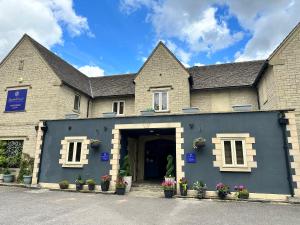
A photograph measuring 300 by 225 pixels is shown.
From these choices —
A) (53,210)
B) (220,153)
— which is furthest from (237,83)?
(53,210)

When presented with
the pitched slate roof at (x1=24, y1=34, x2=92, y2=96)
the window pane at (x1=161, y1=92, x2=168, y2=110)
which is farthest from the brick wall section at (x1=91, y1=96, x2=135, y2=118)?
the window pane at (x1=161, y1=92, x2=168, y2=110)

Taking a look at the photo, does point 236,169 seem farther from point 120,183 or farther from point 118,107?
point 118,107

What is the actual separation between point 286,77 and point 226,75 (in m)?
6.25

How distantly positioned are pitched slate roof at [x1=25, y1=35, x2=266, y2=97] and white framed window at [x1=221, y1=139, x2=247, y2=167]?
6906mm

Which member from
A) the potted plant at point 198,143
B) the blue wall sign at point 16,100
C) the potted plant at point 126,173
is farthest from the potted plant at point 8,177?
the potted plant at point 198,143

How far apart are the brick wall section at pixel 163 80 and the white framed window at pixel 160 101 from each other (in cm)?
32

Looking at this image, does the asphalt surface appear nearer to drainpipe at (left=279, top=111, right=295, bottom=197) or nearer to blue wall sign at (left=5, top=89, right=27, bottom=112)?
drainpipe at (left=279, top=111, right=295, bottom=197)

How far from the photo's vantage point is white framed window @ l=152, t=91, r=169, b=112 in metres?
17.3

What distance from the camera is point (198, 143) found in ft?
38.7

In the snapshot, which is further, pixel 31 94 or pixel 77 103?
pixel 77 103

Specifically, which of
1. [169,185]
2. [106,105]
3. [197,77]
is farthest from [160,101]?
[169,185]

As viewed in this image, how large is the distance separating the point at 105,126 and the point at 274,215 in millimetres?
9858

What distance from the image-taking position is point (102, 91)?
21.7 m

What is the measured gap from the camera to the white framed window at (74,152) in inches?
554
